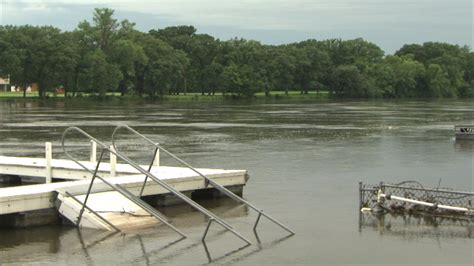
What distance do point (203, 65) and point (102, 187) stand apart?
391ft

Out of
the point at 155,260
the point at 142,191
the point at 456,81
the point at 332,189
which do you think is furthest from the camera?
the point at 456,81

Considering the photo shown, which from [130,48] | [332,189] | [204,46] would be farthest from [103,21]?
[332,189]

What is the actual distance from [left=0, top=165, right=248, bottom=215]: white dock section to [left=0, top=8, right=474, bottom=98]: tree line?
88737mm

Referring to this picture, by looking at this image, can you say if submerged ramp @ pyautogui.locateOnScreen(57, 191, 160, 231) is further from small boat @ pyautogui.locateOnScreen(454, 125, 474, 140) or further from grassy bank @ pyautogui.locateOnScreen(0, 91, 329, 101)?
grassy bank @ pyautogui.locateOnScreen(0, 91, 329, 101)

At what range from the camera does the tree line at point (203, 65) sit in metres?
106

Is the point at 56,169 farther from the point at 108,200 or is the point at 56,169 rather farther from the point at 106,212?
the point at 106,212

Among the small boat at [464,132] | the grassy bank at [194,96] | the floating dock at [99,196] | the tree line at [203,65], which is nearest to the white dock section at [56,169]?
the floating dock at [99,196]

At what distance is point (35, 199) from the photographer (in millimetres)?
14703

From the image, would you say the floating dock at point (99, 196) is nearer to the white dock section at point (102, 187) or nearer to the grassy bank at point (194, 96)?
the white dock section at point (102, 187)

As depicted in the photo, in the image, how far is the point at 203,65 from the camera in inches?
5295

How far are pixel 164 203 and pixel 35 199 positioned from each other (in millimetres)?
3451

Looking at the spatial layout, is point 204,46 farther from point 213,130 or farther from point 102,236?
point 102,236

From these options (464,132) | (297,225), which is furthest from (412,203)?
(464,132)

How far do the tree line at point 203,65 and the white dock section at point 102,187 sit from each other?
8874cm
